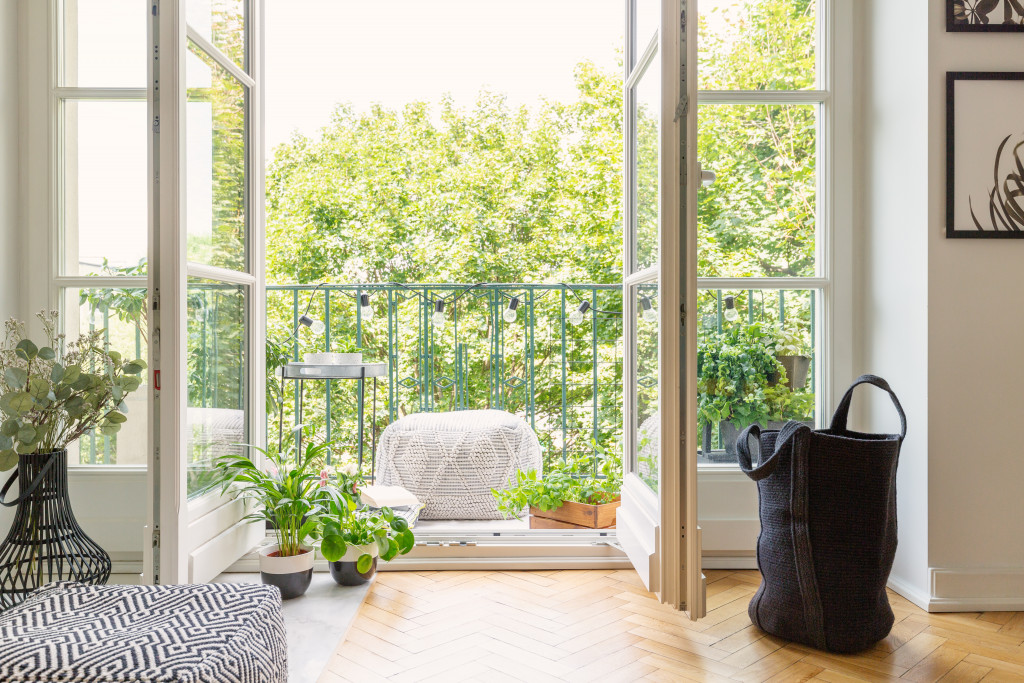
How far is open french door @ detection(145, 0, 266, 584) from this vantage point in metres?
1.64

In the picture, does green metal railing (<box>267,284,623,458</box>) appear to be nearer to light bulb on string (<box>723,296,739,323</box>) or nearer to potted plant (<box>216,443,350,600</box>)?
light bulb on string (<box>723,296,739,323</box>)

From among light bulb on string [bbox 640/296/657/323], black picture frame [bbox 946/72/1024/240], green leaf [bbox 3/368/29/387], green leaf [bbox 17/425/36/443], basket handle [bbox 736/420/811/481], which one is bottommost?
basket handle [bbox 736/420/811/481]

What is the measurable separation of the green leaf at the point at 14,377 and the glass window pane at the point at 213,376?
0.36 meters

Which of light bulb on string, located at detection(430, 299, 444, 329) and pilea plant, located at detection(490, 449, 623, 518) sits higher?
light bulb on string, located at detection(430, 299, 444, 329)

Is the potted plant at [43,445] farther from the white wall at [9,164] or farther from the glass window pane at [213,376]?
the white wall at [9,164]

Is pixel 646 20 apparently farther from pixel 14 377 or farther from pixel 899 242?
pixel 14 377

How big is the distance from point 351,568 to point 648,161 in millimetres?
1538

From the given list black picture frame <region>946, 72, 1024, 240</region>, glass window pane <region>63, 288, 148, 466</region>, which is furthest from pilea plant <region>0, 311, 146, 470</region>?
black picture frame <region>946, 72, 1024, 240</region>

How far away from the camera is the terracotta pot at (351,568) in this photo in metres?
2.15

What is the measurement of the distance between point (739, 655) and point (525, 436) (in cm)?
135

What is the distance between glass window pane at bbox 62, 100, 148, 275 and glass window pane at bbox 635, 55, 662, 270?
164 centimetres

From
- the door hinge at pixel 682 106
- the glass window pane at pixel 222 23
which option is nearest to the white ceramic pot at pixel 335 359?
the glass window pane at pixel 222 23

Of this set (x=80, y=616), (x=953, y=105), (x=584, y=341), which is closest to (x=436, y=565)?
(x=80, y=616)

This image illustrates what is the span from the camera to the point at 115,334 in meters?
2.25
